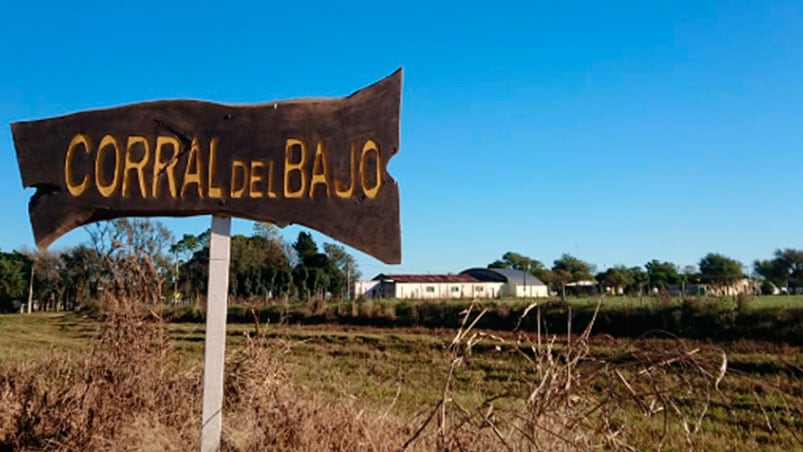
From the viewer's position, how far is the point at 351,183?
11.8 ft

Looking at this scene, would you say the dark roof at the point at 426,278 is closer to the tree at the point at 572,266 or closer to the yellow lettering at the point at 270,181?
the tree at the point at 572,266

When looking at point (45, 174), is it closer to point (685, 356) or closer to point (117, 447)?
point (117, 447)

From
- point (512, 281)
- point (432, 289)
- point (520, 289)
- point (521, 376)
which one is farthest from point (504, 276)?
point (521, 376)

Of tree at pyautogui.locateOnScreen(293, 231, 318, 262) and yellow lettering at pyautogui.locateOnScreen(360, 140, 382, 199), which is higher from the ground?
tree at pyautogui.locateOnScreen(293, 231, 318, 262)

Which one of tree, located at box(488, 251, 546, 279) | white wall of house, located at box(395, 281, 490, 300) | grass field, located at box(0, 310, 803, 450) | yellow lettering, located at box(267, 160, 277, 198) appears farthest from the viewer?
tree, located at box(488, 251, 546, 279)

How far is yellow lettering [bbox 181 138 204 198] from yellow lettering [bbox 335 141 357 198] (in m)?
0.84

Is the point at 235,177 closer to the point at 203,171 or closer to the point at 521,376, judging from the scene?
the point at 203,171

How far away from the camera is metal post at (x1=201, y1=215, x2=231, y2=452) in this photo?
325 centimetres

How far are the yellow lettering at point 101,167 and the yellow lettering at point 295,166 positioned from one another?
1.05 metres

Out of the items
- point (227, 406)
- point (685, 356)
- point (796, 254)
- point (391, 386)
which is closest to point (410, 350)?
point (391, 386)

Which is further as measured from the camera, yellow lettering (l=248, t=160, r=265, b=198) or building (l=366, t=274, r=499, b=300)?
building (l=366, t=274, r=499, b=300)

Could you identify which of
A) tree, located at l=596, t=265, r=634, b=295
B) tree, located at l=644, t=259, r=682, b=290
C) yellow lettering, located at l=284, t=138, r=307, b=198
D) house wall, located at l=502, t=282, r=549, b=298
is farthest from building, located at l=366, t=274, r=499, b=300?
yellow lettering, located at l=284, t=138, r=307, b=198

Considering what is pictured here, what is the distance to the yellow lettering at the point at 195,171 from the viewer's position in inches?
147

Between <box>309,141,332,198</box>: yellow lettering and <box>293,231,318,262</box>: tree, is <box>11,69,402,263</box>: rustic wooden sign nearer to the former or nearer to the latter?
<box>309,141,332,198</box>: yellow lettering
